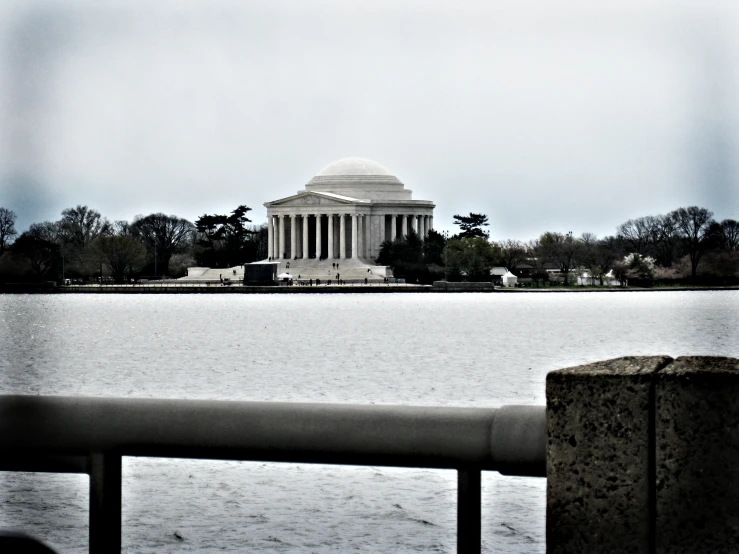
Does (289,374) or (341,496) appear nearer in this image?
(341,496)

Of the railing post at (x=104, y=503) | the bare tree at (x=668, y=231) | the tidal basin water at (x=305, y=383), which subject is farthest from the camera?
the tidal basin water at (x=305, y=383)

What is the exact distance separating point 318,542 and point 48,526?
2.68 m

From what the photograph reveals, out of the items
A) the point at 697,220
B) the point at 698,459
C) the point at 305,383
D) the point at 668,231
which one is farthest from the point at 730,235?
the point at 305,383

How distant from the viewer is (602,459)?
4.57m

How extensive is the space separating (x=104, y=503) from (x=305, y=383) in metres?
37.3

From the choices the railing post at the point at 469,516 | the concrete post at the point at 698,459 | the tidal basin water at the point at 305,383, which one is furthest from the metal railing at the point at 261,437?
the concrete post at the point at 698,459

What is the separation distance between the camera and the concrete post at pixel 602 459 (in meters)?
4.50

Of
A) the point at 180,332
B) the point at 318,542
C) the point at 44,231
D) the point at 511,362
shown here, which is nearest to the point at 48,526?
the point at 318,542

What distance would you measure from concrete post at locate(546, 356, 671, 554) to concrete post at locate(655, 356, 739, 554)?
6cm

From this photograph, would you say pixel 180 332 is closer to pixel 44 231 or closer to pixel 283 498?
pixel 283 498

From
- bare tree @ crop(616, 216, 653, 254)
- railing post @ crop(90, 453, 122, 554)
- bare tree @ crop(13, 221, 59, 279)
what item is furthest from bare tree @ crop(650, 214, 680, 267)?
bare tree @ crop(13, 221, 59, 279)

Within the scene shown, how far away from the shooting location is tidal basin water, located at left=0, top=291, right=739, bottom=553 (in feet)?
39.5

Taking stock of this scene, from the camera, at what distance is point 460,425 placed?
5227 mm

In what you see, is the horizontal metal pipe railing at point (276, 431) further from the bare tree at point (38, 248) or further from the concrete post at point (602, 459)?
the bare tree at point (38, 248)
